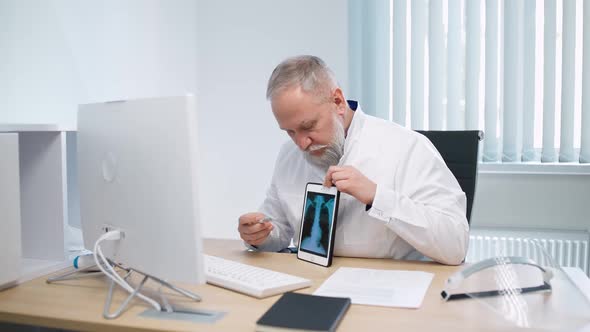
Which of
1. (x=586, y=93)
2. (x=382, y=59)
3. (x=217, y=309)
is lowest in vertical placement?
(x=217, y=309)

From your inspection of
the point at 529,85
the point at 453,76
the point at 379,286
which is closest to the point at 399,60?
the point at 453,76

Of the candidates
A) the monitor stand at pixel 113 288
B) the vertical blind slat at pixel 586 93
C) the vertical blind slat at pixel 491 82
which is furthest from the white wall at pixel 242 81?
the monitor stand at pixel 113 288

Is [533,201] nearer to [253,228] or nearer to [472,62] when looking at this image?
[472,62]

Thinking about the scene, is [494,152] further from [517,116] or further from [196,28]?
[196,28]

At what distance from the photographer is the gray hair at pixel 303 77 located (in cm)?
149

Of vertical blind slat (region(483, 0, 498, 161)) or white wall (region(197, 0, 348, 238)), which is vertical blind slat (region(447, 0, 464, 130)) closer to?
vertical blind slat (region(483, 0, 498, 161))

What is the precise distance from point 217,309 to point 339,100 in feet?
2.57

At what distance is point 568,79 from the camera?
8.52 feet

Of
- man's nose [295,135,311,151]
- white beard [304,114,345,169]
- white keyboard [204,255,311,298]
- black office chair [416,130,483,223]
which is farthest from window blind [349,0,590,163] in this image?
white keyboard [204,255,311,298]

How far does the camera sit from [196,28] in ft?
10.2

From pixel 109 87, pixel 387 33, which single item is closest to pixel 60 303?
pixel 109 87

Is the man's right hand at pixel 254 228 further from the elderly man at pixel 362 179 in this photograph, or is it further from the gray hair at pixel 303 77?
the gray hair at pixel 303 77

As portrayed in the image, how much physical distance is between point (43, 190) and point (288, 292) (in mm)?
793

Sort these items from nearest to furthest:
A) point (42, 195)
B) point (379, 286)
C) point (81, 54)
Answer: point (379, 286)
point (42, 195)
point (81, 54)
